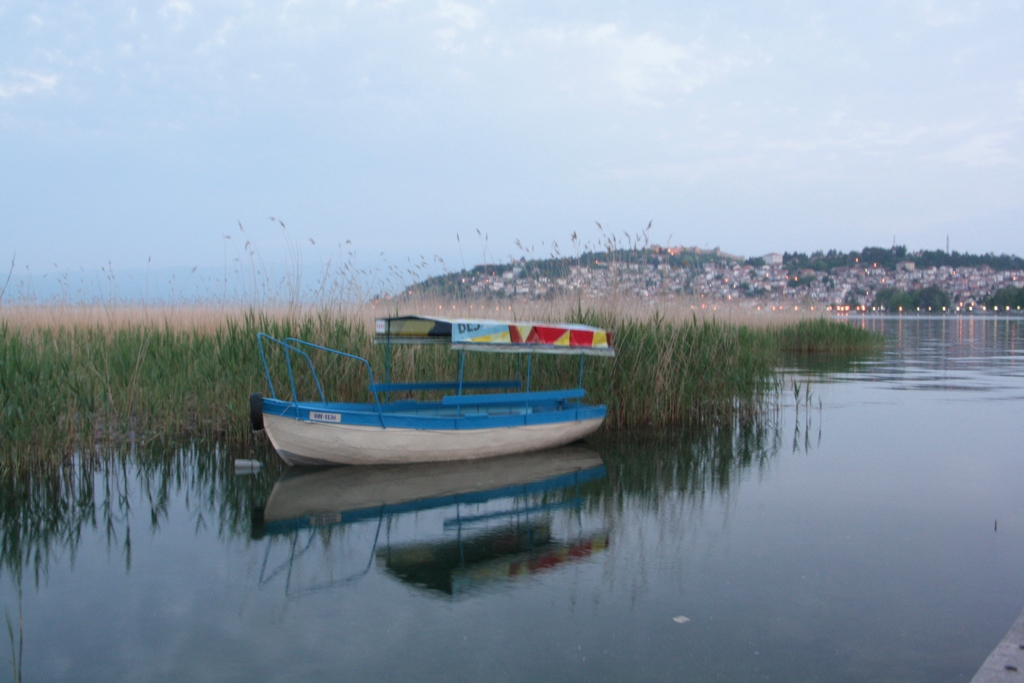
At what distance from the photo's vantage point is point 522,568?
19.9ft

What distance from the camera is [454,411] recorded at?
415 inches

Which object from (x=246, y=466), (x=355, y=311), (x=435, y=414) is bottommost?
(x=246, y=466)

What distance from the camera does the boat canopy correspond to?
928 cm

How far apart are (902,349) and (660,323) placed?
88.5 ft

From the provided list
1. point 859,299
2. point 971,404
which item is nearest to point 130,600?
point 971,404

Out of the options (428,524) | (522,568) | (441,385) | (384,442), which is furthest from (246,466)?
(522,568)

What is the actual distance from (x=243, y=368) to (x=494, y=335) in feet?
11.6

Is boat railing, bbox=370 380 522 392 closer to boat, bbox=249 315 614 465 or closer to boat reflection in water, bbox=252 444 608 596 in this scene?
boat, bbox=249 315 614 465

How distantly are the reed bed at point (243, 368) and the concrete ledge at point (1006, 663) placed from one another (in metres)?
7.88

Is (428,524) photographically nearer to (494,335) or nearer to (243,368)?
(494,335)

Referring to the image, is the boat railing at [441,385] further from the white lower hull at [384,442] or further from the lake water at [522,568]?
the lake water at [522,568]

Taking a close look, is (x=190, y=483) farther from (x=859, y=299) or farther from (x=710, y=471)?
(x=859, y=299)

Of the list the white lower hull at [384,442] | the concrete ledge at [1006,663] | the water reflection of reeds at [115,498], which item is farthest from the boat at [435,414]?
the concrete ledge at [1006,663]

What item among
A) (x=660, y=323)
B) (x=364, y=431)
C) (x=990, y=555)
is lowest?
(x=990, y=555)
